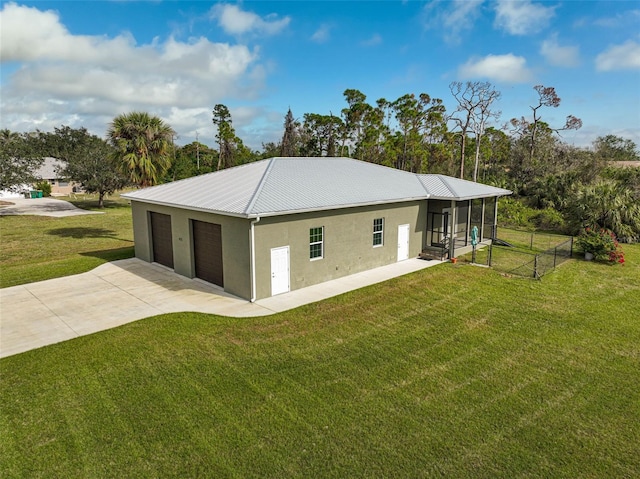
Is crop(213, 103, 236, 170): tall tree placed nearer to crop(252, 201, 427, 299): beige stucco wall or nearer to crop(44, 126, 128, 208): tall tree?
crop(44, 126, 128, 208): tall tree

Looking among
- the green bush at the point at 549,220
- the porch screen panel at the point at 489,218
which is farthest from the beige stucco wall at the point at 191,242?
the green bush at the point at 549,220

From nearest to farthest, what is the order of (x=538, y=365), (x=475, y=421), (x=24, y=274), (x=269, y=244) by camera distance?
1. (x=475, y=421)
2. (x=538, y=365)
3. (x=269, y=244)
4. (x=24, y=274)

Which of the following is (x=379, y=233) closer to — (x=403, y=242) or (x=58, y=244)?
(x=403, y=242)

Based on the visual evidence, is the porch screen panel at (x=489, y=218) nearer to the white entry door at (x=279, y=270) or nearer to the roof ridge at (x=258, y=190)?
the roof ridge at (x=258, y=190)

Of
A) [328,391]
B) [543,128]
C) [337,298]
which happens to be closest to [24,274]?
[337,298]

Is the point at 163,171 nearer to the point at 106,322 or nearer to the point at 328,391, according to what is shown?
the point at 106,322

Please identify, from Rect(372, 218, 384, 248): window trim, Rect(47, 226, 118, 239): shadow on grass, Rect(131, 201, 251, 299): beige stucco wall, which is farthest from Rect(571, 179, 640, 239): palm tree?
Rect(47, 226, 118, 239): shadow on grass

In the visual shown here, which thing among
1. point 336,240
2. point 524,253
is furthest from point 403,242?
point 524,253
